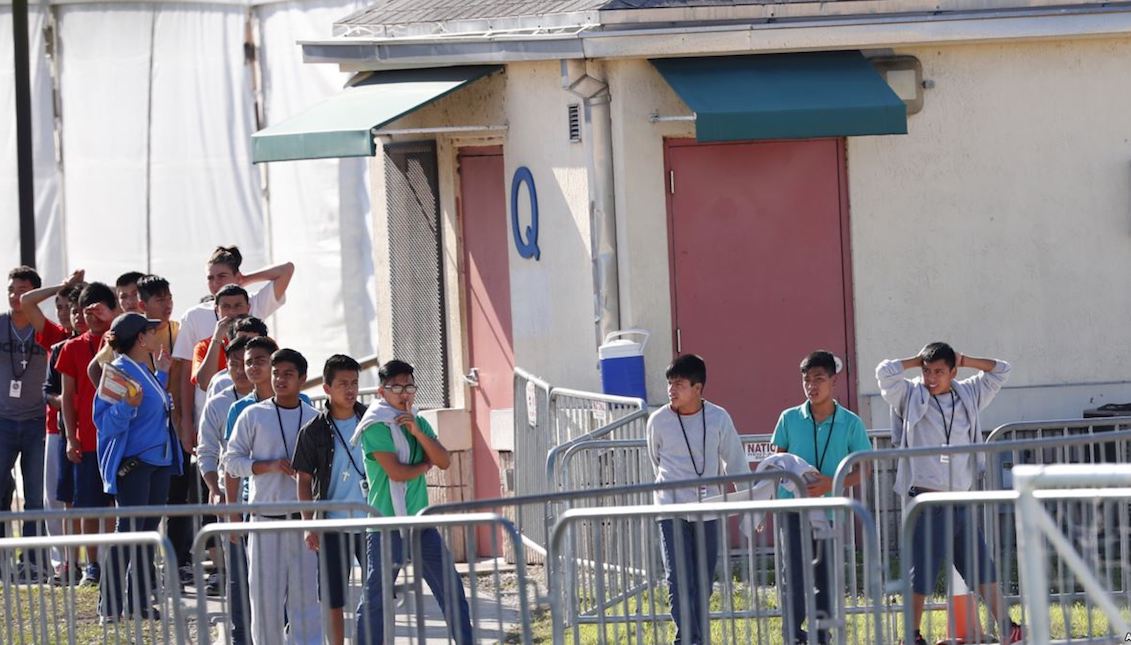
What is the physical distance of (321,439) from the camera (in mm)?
9320

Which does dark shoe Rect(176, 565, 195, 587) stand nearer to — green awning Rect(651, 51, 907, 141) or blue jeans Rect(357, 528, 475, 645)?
blue jeans Rect(357, 528, 475, 645)

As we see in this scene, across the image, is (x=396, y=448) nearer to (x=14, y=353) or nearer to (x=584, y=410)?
(x=584, y=410)

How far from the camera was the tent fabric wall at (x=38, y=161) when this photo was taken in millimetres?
19344

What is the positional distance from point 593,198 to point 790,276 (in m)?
1.33

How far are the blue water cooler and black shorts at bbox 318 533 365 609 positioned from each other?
3.44 metres

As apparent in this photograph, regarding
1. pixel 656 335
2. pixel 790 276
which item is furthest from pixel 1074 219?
pixel 656 335

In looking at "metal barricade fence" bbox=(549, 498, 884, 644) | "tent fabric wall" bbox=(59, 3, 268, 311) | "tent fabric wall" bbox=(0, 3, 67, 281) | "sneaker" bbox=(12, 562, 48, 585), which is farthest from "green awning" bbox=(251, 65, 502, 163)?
"tent fabric wall" bbox=(0, 3, 67, 281)

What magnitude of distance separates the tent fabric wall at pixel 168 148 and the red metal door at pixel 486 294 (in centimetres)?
458

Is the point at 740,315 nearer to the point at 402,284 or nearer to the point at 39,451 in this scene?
the point at 402,284

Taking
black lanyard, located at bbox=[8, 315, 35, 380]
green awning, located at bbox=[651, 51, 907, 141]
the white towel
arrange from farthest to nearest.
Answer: black lanyard, located at bbox=[8, 315, 35, 380]
green awning, located at bbox=[651, 51, 907, 141]
the white towel

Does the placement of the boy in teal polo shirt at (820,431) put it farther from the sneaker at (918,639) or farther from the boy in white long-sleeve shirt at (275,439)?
the boy in white long-sleeve shirt at (275,439)

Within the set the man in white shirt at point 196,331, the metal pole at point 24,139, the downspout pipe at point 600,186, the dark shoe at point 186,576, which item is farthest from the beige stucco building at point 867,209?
the metal pole at point 24,139

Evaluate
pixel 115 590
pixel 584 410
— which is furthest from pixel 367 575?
pixel 584 410

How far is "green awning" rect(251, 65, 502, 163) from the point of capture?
1236cm
